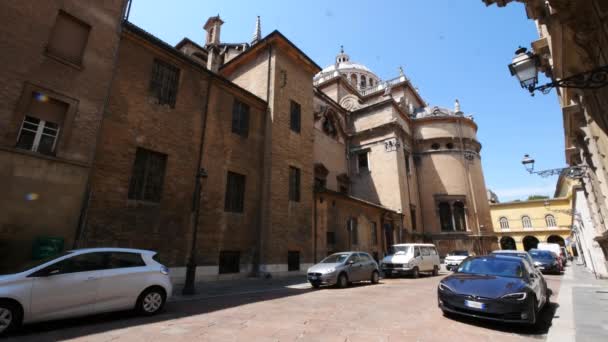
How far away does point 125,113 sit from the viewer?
408 inches

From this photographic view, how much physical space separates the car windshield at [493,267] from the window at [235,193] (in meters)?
9.75

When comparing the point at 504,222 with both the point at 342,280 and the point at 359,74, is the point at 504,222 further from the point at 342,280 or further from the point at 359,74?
the point at 342,280

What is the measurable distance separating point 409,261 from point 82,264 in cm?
1421

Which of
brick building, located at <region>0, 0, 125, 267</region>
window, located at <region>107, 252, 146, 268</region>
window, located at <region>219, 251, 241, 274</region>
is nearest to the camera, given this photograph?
window, located at <region>107, 252, 146, 268</region>

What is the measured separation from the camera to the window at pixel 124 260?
5.77 m

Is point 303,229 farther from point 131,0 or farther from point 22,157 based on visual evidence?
point 131,0

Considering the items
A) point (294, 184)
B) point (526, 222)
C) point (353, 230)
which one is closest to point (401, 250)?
point (353, 230)

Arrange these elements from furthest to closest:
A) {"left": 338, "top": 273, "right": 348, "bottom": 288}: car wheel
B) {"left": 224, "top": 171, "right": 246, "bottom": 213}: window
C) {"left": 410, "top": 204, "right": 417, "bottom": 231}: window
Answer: {"left": 410, "top": 204, "right": 417, "bottom": 231}: window, {"left": 224, "top": 171, "right": 246, "bottom": 213}: window, {"left": 338, "top": 273, "right": 348, "bottom": 288}: car wheel

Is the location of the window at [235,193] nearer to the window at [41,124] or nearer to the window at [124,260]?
the window at [41,124]

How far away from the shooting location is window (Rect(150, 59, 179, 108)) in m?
11.6

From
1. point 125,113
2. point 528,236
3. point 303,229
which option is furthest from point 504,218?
point 125,113

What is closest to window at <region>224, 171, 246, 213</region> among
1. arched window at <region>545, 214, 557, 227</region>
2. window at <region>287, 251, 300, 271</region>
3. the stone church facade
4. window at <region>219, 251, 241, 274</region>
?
the stone church facade

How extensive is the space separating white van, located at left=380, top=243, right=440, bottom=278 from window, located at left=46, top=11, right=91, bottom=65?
16.1 m

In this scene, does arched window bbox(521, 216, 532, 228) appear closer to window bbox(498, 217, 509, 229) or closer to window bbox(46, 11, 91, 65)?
window bbox(498, 217, 509, 229)
